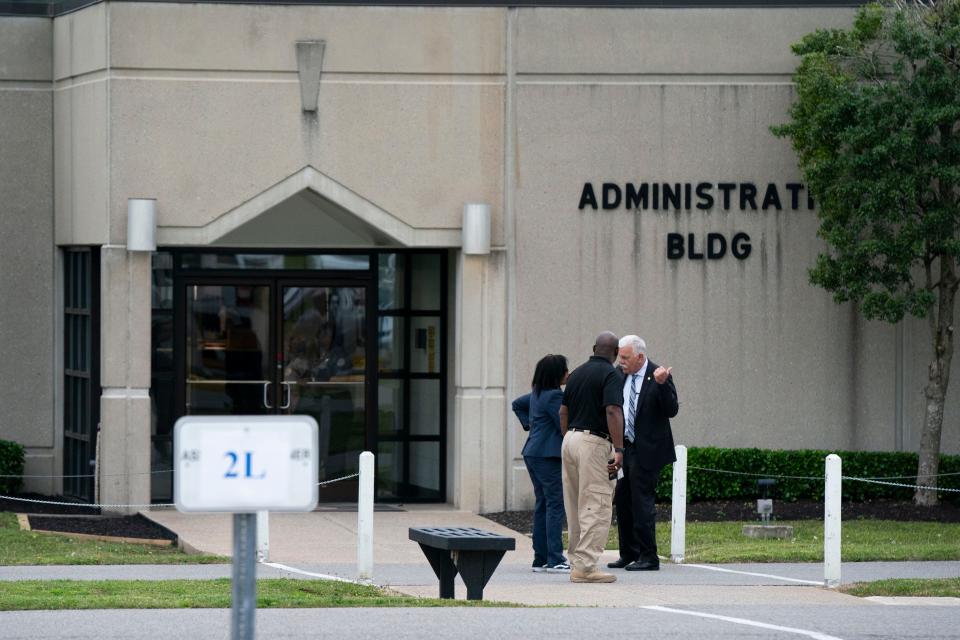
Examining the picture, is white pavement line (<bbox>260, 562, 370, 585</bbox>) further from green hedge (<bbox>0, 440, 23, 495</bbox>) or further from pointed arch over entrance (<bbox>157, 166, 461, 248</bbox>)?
green hedge (<bbox>0, 440, 23, 495</bbox>)

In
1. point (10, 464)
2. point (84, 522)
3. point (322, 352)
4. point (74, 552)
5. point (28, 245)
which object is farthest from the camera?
point (28, 245)

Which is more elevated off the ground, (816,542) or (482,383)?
(482,383)

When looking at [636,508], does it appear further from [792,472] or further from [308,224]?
[308,224]

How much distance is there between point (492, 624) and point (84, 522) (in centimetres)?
851

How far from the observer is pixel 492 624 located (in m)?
8.84

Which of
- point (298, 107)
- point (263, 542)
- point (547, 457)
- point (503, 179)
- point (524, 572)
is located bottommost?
point (524, 572)

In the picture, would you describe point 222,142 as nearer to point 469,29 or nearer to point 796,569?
point 469,29

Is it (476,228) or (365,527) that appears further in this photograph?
(476,228)

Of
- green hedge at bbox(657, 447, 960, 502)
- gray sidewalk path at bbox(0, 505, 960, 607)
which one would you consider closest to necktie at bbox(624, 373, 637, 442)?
gray sidewalk path at bbox(0, 505, 960, 607)

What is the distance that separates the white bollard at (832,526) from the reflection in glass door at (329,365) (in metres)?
7.45

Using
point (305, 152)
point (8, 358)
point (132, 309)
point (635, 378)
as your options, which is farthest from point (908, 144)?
point (8, 358)

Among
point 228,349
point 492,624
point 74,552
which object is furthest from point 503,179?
point 492,624

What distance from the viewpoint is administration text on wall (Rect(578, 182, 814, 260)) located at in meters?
17.5

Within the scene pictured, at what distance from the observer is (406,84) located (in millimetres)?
17281
